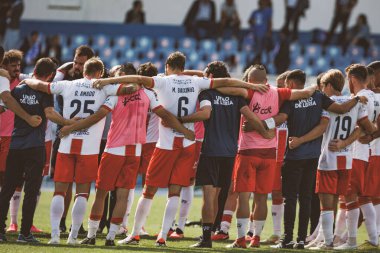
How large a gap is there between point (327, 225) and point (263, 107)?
163 cm

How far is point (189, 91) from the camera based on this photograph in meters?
12.5

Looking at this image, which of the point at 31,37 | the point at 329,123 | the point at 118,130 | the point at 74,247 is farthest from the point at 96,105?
the point at 31,37

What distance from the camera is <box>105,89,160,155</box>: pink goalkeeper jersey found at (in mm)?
12344

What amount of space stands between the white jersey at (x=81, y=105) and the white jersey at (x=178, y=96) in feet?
2.01

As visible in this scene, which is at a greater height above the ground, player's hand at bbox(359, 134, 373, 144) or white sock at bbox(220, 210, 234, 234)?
player's hand at bbox(359, 134, 373, 144)

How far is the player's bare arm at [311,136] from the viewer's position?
498 inches

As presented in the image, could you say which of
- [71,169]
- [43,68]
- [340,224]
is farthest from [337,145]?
[43,68]

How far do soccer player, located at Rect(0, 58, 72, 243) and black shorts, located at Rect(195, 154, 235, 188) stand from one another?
166 cm

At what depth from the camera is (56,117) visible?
12148mm

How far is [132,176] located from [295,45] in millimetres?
16533

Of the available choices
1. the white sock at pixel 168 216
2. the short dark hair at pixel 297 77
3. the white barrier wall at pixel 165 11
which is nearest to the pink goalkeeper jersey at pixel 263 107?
the short dark hair at pixel 297 77

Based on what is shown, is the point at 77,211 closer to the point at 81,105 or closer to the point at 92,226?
the point at 92,226

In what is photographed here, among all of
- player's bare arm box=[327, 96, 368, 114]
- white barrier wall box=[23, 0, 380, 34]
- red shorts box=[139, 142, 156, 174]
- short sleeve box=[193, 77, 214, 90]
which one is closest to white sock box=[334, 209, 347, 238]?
player's bare arm box=[327, 96, 368, 114]

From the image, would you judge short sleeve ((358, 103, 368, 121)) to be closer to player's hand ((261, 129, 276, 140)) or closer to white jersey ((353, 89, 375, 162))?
white jersey ((353, 89, 375, 162))
